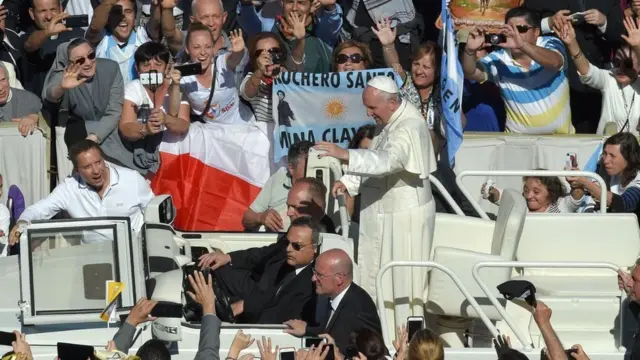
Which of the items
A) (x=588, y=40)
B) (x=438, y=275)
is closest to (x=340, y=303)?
(x=438, y=275)

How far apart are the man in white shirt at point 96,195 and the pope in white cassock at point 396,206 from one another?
1.88 meters

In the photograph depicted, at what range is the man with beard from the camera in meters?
14.0

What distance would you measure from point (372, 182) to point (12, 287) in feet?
8.70

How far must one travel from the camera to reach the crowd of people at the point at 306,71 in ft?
36.6

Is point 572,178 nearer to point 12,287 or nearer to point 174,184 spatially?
point 174,184

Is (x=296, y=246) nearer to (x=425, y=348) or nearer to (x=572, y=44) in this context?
(x=425, y=348)

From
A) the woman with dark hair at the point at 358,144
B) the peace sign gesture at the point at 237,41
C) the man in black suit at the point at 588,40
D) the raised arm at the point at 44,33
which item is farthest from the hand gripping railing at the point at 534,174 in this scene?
the raised arm at the point at 44,33

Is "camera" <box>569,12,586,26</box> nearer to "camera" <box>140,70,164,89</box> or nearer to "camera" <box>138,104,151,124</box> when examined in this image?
"camera" <box>140,70,164,89</box>

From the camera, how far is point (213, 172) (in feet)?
45.4

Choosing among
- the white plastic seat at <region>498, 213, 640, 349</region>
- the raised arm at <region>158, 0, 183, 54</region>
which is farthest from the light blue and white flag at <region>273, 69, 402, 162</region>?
the white plastic seat at <region>498, 213, 640, 349</region>

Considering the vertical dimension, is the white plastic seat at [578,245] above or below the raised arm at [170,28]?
below

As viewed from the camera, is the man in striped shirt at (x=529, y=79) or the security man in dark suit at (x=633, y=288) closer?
the security man in dark suit at (x=633, y=288)

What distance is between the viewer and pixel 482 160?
13.8m

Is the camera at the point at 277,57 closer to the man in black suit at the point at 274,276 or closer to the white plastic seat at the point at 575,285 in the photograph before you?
the man in black suit at the point at 274,276
